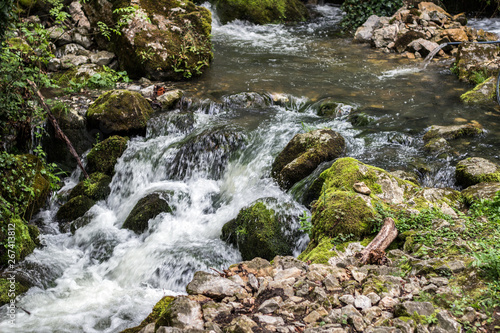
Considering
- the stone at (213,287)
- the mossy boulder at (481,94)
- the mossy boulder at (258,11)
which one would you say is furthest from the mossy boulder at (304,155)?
the mossy boulder at (258,11)

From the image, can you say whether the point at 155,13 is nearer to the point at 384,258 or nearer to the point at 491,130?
the point at 491,130

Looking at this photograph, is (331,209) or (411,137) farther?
(411,137)

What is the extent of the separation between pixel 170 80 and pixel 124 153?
3.19m

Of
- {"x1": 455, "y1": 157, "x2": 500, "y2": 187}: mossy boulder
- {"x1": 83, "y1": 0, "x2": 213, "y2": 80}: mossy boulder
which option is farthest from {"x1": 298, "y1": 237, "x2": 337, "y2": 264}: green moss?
{"x1": 83, "y1": 0, "x2": 213, "y2": 80}: mossy boulder

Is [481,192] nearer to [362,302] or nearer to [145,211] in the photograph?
[362,302]

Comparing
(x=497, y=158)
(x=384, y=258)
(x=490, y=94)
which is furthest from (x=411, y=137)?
(x=384, y=258)

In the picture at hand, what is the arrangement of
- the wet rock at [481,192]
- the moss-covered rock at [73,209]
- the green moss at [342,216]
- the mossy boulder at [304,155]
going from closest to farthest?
1. the green moss at [342,216]
2. the wet rock at [481,192]
3. the mossy boulder at [304,155]
4. the moss-covered rock at [73,209]

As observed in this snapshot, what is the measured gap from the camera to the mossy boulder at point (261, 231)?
5.32 m

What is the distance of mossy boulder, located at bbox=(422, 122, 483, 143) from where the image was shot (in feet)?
23.4

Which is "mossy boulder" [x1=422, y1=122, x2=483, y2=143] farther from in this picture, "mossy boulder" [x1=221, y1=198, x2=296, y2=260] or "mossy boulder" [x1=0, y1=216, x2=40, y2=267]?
"mossy boulder" [x1=0, y1=216, x2=40, y2=267]

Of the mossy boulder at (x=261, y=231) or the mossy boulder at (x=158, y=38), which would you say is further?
the mossy boulder at (x=158, y=38)

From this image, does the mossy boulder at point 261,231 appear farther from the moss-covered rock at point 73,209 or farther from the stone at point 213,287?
the moss-covered rock at point 73,209

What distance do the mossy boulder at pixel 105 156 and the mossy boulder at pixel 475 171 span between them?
6.59m

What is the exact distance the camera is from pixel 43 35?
7164 mm
